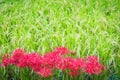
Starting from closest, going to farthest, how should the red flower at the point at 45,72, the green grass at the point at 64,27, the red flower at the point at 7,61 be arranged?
the red flower at the point at 45,72, the red flower at the point at 7,61, the green grass at the point at 64,27

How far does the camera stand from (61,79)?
10.6ft

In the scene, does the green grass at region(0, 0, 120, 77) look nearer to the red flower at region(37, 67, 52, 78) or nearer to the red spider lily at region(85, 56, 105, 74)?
the red spider lily at region(85, 56, 105, 74)

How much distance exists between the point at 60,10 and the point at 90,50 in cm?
133

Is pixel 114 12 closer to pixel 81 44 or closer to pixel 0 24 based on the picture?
pixel 81 44

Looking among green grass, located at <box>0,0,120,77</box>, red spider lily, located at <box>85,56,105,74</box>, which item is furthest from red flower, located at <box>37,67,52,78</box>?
green grass, located at <box>0,0,120,77</box>

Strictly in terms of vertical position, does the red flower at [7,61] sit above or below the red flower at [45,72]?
above

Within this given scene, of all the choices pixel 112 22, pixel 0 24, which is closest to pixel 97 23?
pixel 112 22

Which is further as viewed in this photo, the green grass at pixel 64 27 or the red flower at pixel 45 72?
the green grass at pixel 64 27

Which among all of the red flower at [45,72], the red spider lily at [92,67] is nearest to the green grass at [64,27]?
the red spider lily at [92,67]

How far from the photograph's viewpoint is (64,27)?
13.8ft

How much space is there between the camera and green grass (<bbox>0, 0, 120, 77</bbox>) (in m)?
3.55

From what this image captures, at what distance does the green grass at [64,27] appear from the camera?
3553mm

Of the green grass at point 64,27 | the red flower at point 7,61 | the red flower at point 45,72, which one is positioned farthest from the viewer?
the green grass at point 64,27

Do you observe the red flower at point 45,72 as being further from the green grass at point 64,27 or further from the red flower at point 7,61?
the green grass at point 64,27
